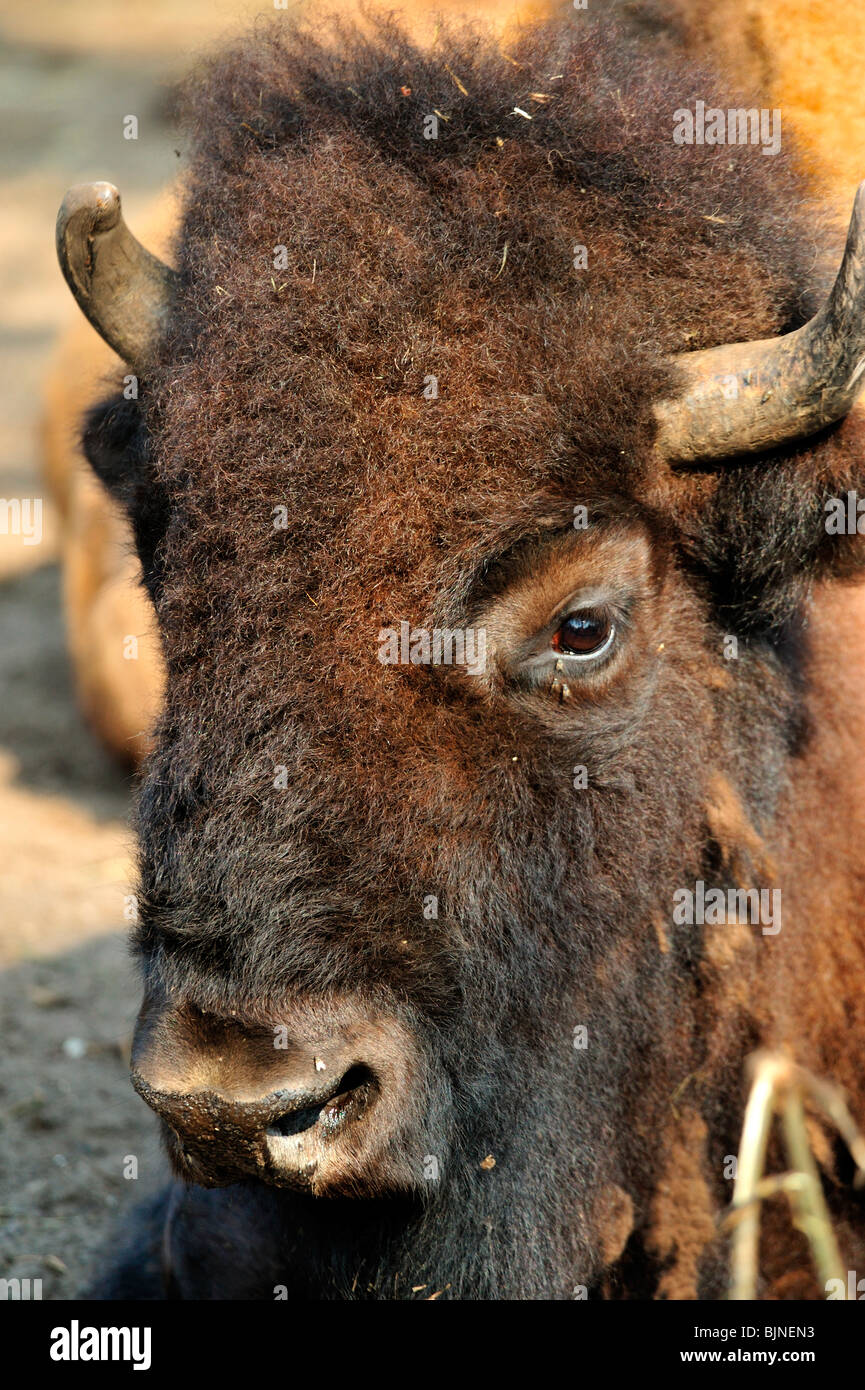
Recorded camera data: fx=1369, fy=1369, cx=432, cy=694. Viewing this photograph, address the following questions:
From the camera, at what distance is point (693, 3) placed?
168 inches

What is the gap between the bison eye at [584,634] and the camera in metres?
2.90

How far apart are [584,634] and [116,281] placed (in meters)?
A: 1.50

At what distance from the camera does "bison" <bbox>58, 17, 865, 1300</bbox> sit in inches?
102

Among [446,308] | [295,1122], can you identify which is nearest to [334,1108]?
[295,1122]

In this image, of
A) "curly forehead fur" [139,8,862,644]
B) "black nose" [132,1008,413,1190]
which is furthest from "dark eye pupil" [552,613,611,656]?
"black nose" [132,1008,413,1190]

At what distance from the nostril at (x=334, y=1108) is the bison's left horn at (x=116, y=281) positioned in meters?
1.80

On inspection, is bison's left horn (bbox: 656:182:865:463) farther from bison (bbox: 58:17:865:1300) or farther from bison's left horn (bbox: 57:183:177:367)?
bison's left horn (bbox: 57:183:177:367)

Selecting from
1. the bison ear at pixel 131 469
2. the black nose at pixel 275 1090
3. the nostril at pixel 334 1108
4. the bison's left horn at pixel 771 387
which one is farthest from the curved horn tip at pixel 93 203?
the nostril at pixel 334 1108

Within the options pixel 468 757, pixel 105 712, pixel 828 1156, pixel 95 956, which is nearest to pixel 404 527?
pixel 468 757


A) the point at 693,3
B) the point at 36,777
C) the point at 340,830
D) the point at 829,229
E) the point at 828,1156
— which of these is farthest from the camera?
the point at 36,777

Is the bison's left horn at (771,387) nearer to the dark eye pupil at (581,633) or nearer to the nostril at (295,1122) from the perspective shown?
the dark eye pupil at (581,633)

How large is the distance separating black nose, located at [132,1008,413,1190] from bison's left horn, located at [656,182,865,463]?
1395mm
